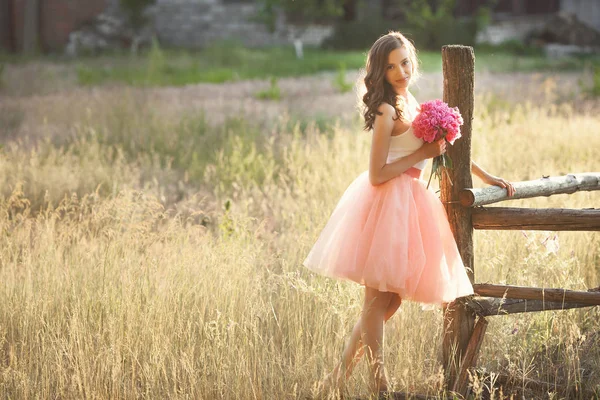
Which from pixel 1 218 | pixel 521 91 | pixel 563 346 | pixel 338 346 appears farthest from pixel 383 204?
pixel 521 91

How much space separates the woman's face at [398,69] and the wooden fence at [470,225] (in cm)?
23

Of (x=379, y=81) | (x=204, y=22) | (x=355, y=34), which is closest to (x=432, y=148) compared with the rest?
(x=379, y=81)

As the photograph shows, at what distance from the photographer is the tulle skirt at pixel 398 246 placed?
3541 mm

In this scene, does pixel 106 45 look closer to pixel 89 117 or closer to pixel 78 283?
pixel 89 117

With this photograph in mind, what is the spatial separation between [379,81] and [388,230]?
66 centimetres

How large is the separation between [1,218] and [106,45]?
816 inches

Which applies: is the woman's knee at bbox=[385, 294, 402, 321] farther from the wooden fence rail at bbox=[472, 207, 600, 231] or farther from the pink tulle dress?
the wooden fence rail at bbox=[472, 207, 600, 231]

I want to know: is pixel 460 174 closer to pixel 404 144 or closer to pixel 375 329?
pixel 404 144

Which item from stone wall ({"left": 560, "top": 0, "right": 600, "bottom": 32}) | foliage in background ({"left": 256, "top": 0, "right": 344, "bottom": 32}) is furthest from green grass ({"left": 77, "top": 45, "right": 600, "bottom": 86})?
stone wall ({"left": 560, "top": 0, "right": 600, "bottom": 32})

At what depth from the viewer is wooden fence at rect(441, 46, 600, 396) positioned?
→ 12.4ft

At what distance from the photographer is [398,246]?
11.6 feet

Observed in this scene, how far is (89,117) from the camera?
10773 millimetres

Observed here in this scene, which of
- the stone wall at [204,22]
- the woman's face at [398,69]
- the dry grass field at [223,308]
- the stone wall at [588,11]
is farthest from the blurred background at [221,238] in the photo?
the stone wall at [588,11]

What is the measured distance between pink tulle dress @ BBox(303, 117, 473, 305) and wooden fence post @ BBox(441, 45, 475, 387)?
0.17m
